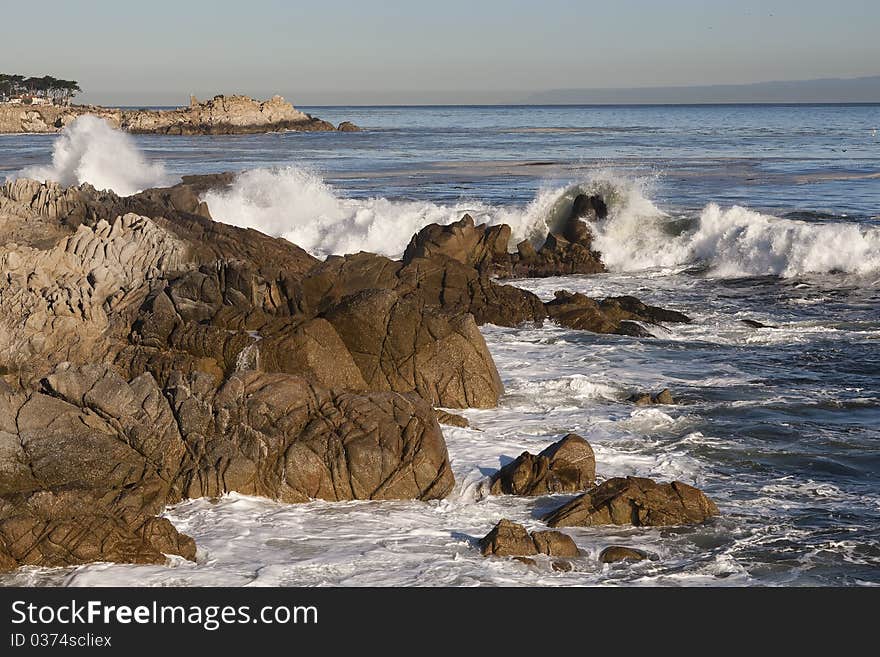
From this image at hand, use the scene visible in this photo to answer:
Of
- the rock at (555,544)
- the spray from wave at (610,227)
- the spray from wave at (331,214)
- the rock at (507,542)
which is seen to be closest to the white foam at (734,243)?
the spray from wave at (610,227)

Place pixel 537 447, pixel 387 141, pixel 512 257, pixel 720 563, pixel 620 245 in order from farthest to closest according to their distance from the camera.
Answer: pixel 387 141 → pixel 620 245 → pixel 512 257 → pixel 537 447 → pixel 720 563

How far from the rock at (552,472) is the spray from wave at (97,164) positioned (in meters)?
29.9

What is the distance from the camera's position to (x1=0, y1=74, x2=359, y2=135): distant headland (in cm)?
11100

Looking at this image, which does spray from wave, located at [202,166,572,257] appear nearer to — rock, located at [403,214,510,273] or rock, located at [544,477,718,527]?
rock, located at [403,214,510,273]

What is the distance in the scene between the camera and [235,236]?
2194 centimetres

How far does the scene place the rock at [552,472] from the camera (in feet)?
37.1

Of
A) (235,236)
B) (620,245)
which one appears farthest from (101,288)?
(620,245)

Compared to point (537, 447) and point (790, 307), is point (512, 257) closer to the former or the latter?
point (790, 307)

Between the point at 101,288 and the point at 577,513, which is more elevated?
the point at 101,288

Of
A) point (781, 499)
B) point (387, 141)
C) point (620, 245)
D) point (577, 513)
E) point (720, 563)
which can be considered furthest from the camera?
point (387, 141)

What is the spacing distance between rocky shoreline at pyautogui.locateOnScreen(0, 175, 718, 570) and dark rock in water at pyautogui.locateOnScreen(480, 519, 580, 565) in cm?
2

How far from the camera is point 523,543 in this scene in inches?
381

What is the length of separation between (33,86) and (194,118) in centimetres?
4513
